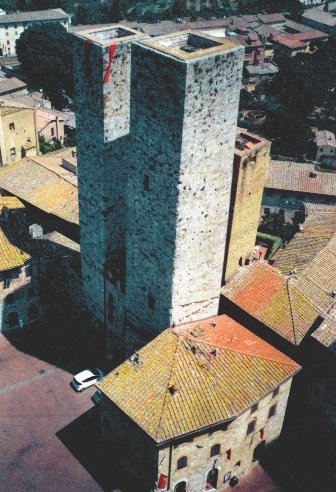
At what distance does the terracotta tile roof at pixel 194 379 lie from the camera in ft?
104

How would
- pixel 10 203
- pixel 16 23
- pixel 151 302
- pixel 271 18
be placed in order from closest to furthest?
pixel 151 302 → pixel 10 203 → pixel 16 23 → pixel 271 18

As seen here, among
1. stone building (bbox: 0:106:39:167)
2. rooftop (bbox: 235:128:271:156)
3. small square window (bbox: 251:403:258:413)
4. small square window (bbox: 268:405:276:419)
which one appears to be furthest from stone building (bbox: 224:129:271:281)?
stone building (bbox: 0:106:39:167)

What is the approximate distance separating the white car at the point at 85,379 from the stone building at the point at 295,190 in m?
31.9

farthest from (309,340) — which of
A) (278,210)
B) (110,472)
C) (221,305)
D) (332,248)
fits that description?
(278,210)

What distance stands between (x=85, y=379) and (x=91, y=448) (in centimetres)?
575

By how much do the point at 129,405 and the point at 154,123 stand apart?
16651 millimetres

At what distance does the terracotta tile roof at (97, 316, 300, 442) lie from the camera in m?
31.7

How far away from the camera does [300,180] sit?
215ft

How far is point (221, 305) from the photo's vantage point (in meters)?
40.4

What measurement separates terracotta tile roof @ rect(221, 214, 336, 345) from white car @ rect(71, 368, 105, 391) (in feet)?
40.3

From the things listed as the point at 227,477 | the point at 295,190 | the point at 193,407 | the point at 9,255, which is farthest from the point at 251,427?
the point at 295,190

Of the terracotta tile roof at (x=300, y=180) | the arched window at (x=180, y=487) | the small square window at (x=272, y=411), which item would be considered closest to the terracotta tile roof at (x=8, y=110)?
the terracotta tile roof at (x=300, y=180)

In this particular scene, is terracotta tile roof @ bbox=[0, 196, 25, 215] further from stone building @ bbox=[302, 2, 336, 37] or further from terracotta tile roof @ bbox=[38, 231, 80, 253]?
stone building @ bbox=[302, 2, 336, 37]

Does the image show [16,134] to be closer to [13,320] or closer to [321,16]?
[13,320]
